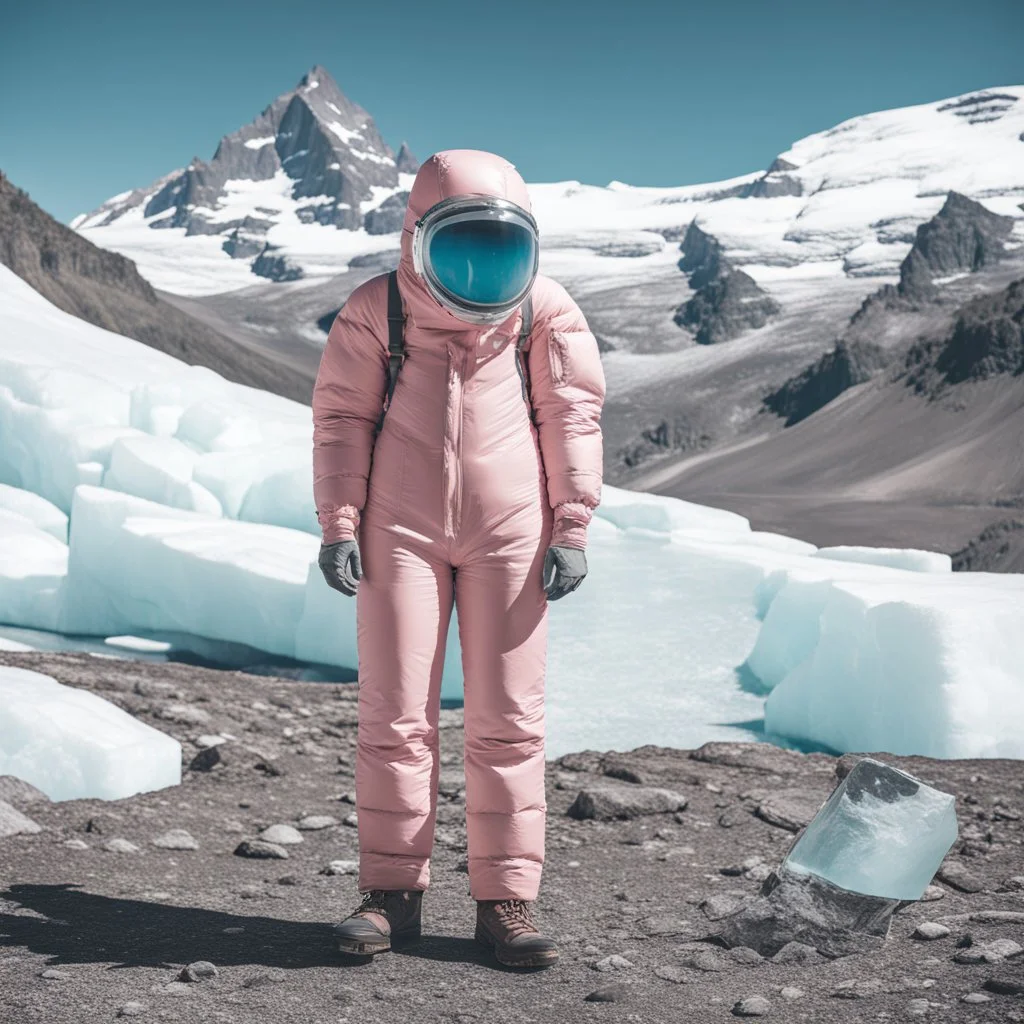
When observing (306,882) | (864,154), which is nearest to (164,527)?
(306,882)

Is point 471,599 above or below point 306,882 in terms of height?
above

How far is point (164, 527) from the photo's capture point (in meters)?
11.1

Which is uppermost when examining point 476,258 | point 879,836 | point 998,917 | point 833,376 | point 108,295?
point 108,295

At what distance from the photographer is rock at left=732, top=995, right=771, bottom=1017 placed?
8.39 feet

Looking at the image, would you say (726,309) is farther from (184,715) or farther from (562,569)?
(562,569)

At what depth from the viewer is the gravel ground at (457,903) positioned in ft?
8.52

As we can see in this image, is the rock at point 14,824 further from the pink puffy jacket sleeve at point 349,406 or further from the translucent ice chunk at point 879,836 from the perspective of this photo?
the translucent ice chunk at point 879,836

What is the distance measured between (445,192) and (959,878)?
99.0 inches

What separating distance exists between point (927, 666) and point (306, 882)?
438 centimetres

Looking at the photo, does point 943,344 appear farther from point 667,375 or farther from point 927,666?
point 927,666

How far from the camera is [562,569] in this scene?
3082mm

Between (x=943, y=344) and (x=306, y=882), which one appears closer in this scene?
(x=306, y=882)

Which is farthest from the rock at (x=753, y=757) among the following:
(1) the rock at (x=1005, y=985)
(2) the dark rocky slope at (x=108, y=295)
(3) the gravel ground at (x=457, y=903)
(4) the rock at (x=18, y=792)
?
(2) the dark rocky slope at (x=108, y=295)

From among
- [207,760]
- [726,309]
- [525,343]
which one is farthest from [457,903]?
[726,309]
